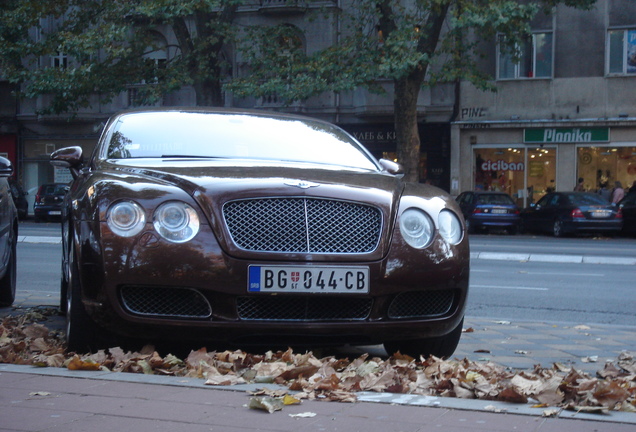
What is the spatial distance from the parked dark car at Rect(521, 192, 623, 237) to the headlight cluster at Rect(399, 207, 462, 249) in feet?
75.1

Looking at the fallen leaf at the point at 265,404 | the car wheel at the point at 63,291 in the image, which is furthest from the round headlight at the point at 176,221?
the car wheel at the point at 63,291

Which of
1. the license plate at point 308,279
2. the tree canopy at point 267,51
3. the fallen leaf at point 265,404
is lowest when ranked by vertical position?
the fallen leaf at point 265,404

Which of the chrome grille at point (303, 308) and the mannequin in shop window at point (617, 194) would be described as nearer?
the chrome grille at point (303, 308)

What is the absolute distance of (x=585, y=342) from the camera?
6.75 meters

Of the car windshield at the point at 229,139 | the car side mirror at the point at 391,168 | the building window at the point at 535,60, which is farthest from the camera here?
the building window at the point at 535,60

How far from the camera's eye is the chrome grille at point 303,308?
486 cm

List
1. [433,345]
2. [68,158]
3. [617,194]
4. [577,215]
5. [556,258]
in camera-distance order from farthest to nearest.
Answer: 1. [617,194]
2. [577,215]
3. [556,258]
4. [68,158]
5. [433,345]

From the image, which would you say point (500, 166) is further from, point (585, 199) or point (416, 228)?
point (416, 228)

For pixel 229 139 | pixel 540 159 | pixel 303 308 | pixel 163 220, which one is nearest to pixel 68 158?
pixel 229 139

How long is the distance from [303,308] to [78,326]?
120cm

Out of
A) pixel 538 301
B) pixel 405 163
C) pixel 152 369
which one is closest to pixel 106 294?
pixel 152 369

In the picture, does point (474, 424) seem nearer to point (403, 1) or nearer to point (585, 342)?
point (585, 342)

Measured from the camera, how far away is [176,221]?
4828 mm

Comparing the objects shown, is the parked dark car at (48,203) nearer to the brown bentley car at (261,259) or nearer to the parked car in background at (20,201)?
the parked car in background at (20,201)
